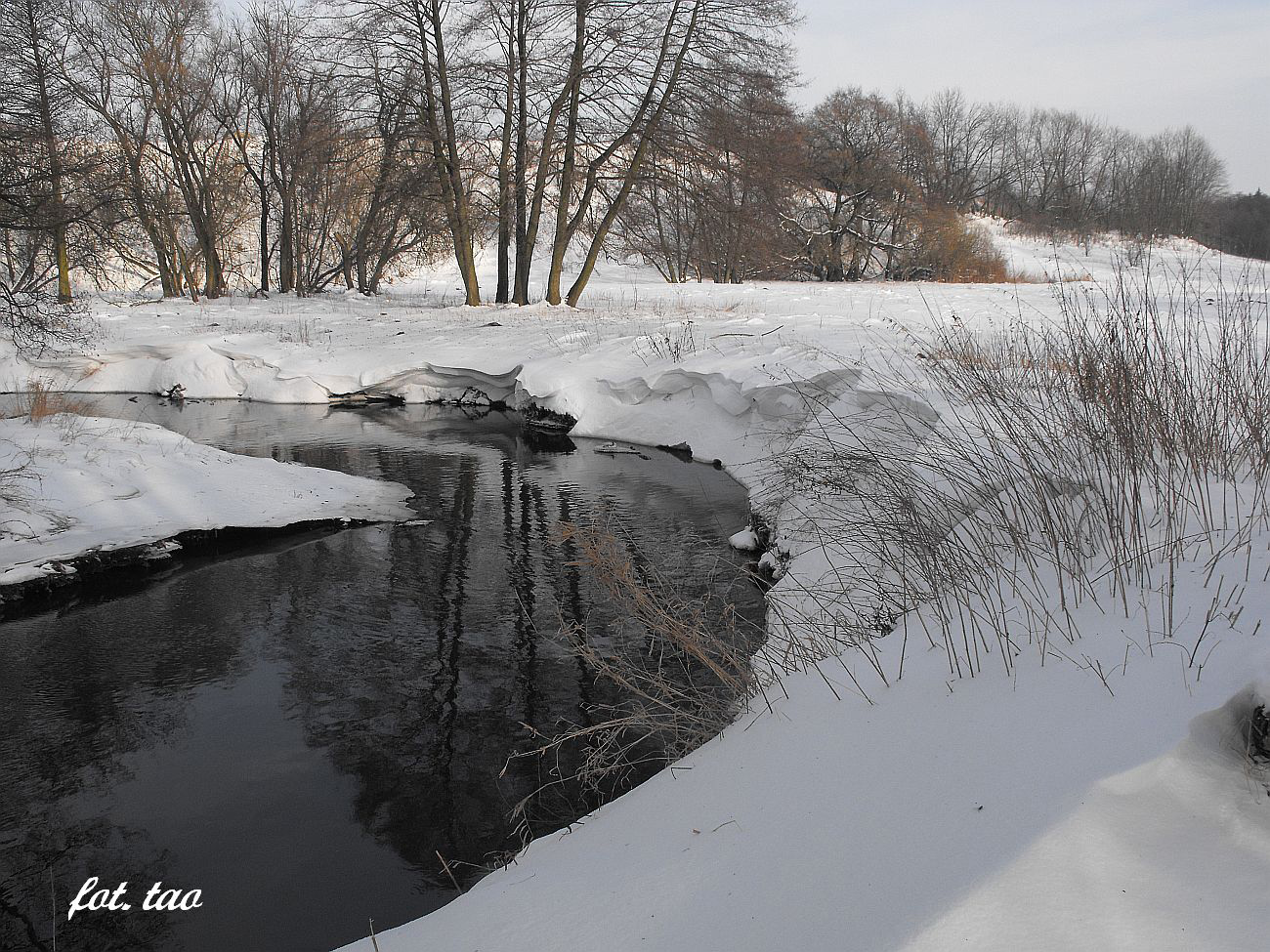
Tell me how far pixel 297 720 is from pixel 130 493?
419 centimetres

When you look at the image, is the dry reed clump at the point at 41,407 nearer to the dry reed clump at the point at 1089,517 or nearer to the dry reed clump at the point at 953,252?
the dry reed clump at the point at 1089,517

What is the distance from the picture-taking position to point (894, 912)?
187cm

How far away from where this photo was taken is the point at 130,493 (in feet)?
25.6

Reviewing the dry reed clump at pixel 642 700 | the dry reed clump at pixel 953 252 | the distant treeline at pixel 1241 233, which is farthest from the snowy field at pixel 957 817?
the dry reed clump at pixel 953 252

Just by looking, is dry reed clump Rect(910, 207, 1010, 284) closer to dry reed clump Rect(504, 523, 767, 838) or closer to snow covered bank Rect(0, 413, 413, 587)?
snow covered bank Rect(0, 413, 413, 587)

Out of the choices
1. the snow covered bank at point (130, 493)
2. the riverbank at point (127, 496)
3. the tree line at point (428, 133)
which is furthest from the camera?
the tree line at point (428, 133)

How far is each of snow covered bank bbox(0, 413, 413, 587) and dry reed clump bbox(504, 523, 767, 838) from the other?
12.4 ft

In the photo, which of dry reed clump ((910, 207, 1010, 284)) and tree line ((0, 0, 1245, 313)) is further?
dry reed clump ((910, 207, 1010, 284))

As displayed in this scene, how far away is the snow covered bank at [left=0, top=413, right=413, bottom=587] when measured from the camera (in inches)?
271

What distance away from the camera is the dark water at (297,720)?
349cm

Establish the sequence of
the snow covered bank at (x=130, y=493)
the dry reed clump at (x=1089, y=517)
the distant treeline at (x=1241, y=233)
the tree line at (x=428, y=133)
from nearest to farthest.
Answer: the dry reed clump at (x=1089, y=517), the distant treeline at (x=1241, y=233), the snow covered bank at (x=130, y=493), the tree line at (x=428, y=133)

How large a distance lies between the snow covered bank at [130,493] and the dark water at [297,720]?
456 mm

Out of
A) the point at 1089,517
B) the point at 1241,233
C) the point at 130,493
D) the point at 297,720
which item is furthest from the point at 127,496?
the point at 1241,233

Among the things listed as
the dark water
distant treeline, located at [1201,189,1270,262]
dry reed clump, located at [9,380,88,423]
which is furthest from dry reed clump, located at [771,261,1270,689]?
dry reed clump, located at [9,380,88,423]
